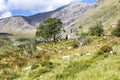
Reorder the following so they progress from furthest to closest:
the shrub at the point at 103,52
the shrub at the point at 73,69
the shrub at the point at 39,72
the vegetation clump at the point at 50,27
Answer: the vegetation clump at the point at 50,27, the shrub at the point at 103,52, the shrub at the point at 39,72, the shrub at the point at 73,69

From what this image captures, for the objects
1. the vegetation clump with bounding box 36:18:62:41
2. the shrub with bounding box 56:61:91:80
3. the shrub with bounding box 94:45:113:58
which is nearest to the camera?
the shrub with bounding box 56:61:91:80

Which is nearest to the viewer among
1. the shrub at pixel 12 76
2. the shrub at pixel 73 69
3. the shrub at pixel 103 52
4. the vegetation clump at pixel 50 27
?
the shrub at pixel 73 69

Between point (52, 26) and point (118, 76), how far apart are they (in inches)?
4577

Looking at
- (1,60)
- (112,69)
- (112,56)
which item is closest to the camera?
(112,69)

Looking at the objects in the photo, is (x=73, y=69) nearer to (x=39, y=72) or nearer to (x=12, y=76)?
(x=39, y=72)

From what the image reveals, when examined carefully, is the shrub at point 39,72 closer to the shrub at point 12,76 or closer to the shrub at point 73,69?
the shrub at point 12,76

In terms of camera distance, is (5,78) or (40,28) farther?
(40,28)

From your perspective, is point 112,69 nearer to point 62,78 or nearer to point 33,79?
point 62,78

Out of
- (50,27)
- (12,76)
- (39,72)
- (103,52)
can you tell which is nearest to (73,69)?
(39,72)

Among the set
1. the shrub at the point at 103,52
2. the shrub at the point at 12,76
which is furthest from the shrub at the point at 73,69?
the shrub at the point at 12,76

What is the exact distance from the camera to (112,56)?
730 inches

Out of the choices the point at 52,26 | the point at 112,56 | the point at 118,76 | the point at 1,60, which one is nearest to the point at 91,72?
the point at 118,76

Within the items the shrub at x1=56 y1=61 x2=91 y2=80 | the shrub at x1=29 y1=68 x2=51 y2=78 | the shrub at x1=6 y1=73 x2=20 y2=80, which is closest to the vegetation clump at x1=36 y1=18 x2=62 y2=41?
the shrub at x1=6 y1=73 x2=20 y2=80

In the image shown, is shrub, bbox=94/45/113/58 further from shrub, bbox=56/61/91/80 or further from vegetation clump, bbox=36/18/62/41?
vegetation clump, bbox=36/18/62/41
